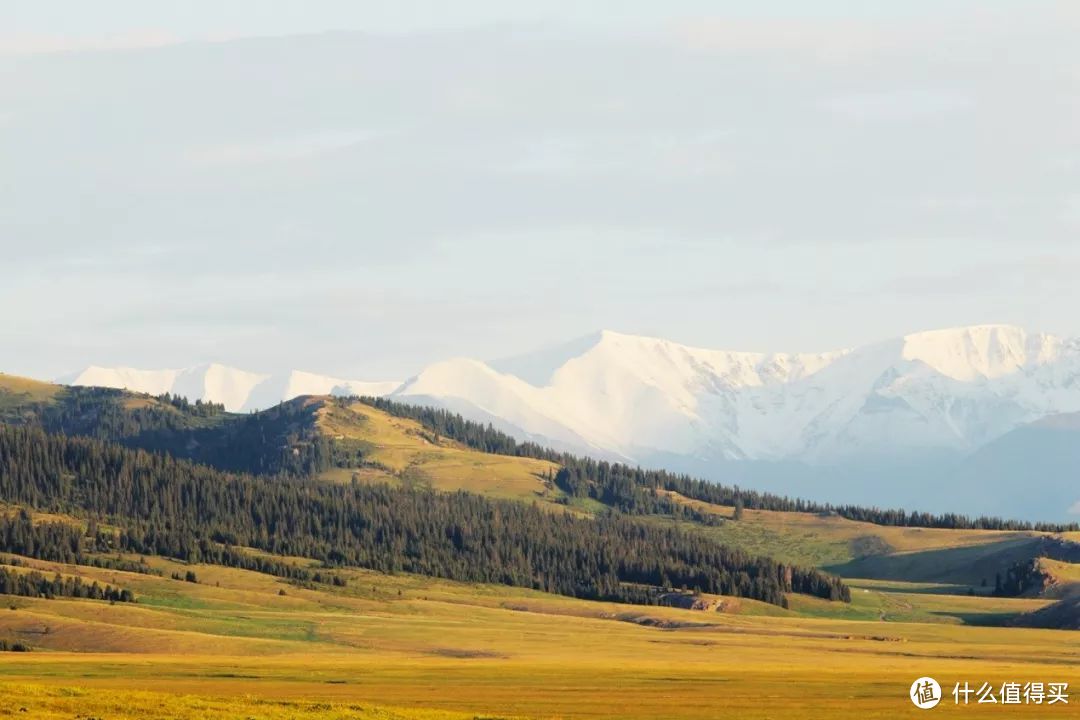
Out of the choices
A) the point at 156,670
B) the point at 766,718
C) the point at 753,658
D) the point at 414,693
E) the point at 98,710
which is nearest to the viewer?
the point at 98,710

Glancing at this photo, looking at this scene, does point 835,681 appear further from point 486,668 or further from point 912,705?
point 486,668

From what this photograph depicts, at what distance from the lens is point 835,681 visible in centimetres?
15250

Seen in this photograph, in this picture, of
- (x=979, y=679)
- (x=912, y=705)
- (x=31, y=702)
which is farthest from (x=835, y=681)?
(x=31, y=702)

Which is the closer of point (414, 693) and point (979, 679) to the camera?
point (414, 693)

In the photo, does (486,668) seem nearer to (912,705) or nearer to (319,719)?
(912,705)

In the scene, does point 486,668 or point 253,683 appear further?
point 486,668

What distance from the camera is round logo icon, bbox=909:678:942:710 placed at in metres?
132

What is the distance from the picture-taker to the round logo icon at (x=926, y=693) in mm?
131750

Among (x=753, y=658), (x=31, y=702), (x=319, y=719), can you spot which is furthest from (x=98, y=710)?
(x=753, y=658)

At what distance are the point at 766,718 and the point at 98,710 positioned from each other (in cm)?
4263

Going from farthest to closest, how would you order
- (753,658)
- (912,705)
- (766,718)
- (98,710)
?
(753,658) < (912,705) < (766,718) < (98,710)

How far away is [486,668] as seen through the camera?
568 ft

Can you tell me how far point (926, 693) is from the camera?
13812 centimetres

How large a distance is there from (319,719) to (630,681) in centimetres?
5388
